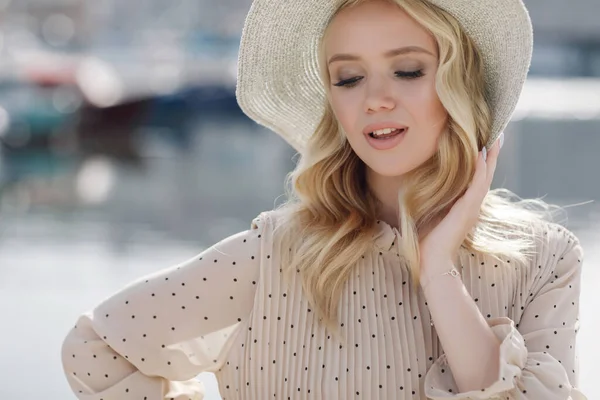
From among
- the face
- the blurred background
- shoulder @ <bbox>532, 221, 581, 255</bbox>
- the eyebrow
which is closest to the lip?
the face

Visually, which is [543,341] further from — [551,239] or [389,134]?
[389,134]

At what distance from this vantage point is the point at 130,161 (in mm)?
12508

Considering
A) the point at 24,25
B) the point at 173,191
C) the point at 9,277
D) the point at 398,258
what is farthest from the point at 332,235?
the point at 24,25

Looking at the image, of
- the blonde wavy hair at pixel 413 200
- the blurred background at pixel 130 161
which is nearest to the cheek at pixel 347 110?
the blonde wavy hair at pixel 413 200

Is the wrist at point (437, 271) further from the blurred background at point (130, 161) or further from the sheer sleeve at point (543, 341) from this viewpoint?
the blurred background at point (130, 161)

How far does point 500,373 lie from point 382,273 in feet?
1.16

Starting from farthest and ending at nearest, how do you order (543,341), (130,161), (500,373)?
(130,161)
(543,341)
(500,373)

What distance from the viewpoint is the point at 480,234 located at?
218 cm

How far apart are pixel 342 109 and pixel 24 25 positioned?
83.5 feet

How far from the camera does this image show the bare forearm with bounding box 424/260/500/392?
192cm

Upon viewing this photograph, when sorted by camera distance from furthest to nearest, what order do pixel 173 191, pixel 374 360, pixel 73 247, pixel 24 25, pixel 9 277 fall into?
pixel 24 25 < pixel 173 191 < pixel 73 247 < pixel 9 277 < pixel 374 360

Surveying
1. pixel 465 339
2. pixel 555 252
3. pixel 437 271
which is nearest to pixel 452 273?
pixel 437 271

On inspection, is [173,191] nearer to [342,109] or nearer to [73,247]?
[73,247]

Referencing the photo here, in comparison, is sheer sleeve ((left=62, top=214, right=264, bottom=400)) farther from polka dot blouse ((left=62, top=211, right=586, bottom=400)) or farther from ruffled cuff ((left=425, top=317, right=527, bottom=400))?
ruffled cuff ((left=425, top=317, right=527, bottom=400))
